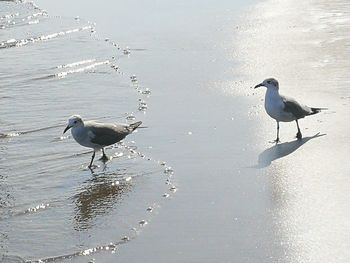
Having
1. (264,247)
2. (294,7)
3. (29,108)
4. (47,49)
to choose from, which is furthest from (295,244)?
(294,7)

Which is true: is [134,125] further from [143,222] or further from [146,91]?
[143,222]

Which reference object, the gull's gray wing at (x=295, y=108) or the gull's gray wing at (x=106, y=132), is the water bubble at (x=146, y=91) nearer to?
the gull's gray wing at (x=106, y=132)

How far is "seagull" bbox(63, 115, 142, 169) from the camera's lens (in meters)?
9.14

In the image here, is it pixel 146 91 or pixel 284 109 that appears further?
pixel 146 91

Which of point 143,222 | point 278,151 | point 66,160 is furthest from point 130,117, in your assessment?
point 143,222

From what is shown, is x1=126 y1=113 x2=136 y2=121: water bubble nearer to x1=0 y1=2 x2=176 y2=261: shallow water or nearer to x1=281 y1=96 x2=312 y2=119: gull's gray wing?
x1=0 y1=2 x2=176 y2=261: shallow water

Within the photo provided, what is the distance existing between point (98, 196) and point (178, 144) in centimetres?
159

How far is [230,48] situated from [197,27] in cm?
194

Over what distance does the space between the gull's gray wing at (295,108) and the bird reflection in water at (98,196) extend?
2.19 m

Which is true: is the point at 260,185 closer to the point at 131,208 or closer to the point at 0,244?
the point at 131,208

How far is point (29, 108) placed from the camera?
37.1 ft

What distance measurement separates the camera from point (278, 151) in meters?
8.93

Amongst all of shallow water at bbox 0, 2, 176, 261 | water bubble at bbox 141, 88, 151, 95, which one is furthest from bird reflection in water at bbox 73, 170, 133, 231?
water bubble at bbox 141, 88, 151, 95

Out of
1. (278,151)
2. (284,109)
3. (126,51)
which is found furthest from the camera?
(126,51)
